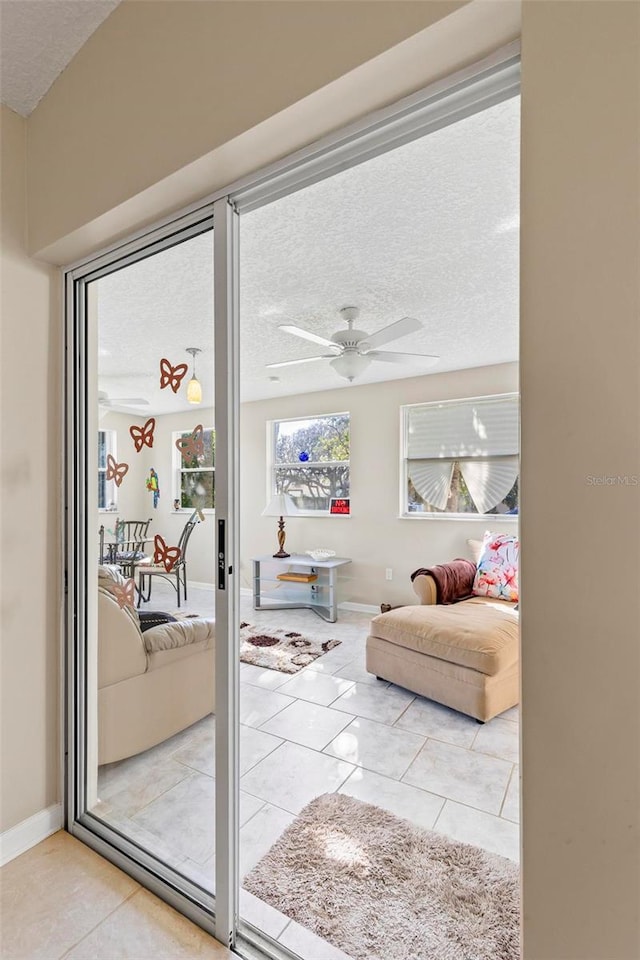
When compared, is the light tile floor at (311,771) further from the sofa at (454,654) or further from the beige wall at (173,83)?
the beige wall at (173,83)

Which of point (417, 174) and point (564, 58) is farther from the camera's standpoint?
point (417, 174)

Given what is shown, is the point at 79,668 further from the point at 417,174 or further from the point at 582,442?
the point at 417,174

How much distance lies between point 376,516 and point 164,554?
3531 mm

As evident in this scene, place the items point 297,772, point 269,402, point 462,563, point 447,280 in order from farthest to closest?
1. point 269,402
2. point 462,563
3. point 447,280
4. point 297,772

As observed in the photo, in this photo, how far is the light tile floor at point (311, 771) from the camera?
1576 millimetres

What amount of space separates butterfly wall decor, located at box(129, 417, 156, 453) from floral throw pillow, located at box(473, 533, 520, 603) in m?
2.83

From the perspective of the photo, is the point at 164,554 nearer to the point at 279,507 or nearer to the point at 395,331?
the point at 395,331

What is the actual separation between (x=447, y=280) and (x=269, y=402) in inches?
131

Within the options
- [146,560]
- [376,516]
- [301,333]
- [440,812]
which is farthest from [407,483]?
[146,560]

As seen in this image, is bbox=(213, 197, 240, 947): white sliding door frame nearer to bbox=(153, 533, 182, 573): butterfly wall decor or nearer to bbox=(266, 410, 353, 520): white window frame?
bbox=(153, 533, 182, 573): butterfly wall decor

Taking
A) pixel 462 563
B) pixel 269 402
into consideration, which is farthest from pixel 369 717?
pixel 269 402

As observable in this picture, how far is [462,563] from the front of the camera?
373 cm

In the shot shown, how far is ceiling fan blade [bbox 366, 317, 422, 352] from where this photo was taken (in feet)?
8.43

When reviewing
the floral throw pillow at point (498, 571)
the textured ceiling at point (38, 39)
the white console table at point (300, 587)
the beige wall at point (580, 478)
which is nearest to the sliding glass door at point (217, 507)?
the beige wall at point (580, 478)
